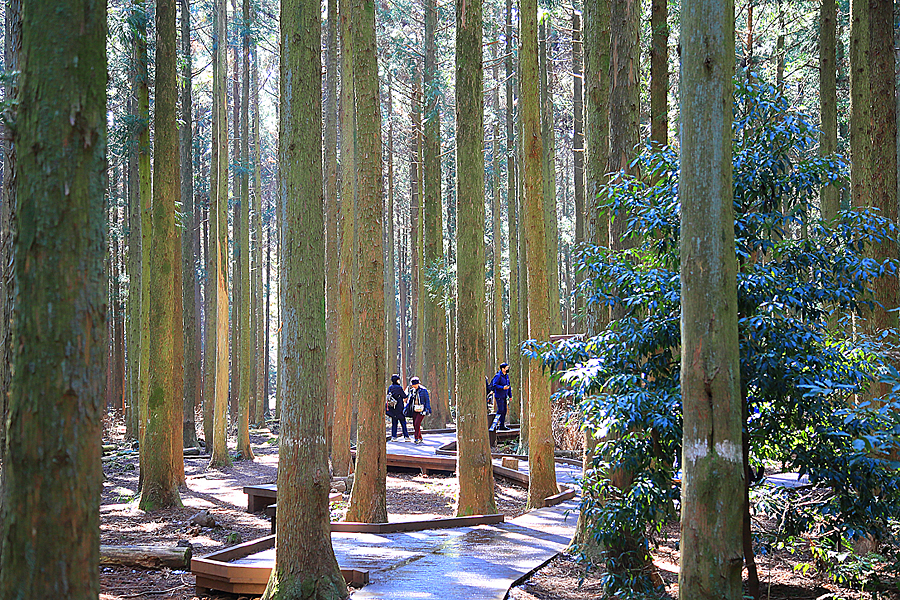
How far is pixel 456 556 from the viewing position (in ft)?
24.2

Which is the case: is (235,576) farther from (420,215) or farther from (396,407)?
(420,215)

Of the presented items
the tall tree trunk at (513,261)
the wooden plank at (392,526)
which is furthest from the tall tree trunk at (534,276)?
the tall tree trunk at (513,261)

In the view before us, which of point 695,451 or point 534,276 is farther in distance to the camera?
point 534,276

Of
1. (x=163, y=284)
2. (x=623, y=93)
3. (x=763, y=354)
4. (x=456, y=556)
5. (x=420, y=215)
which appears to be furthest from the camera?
(x=420, y=215)

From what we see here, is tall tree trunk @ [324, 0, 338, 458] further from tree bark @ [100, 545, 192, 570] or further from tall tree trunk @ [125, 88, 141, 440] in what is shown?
tree bark @ [100, 545, 192, 570]

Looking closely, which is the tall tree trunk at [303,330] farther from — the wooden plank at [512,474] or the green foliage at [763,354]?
the wooden plank at [512,474]

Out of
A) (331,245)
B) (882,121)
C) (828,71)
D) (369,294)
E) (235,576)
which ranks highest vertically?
(828,71)

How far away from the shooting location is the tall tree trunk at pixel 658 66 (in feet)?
26.0

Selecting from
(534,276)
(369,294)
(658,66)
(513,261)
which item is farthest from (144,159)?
(513,261)

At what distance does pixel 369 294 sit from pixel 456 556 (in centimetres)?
379

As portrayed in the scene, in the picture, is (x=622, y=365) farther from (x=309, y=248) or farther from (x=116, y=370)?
(x=116, y=370)

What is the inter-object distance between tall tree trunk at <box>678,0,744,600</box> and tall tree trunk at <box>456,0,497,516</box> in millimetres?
5956

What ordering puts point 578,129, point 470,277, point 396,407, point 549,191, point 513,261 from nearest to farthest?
point 470,277 < point 513,261 < point 549,191 < point 396,407 < point 578,129

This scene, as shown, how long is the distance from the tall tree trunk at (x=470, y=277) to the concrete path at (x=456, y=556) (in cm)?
97
